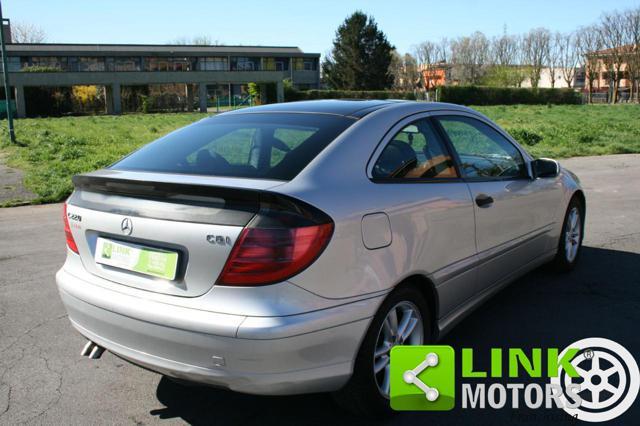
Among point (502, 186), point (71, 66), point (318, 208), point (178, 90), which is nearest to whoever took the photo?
point (318, 208)

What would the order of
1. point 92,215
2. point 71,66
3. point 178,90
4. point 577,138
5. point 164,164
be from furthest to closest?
point 71,66
point 178,90
point 577,138
point 164,164
point 92,215

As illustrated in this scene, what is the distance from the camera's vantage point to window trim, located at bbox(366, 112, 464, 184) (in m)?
3.01

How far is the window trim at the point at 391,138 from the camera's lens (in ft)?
9.87

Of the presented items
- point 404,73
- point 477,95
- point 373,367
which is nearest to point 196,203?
point 373,367

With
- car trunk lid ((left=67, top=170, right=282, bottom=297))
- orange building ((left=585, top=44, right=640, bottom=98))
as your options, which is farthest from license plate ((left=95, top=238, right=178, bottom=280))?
orange building ((left=585, top=44, right=640, bottom=98))

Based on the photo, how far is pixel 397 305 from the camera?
2926 millimetres

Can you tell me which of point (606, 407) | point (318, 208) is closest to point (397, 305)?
point (318, 208)

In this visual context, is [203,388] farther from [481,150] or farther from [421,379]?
[481,150]

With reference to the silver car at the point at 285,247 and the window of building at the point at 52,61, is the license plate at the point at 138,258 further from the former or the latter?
the window of building at the point at 52,61

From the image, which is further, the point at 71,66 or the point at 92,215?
the point at 71,66

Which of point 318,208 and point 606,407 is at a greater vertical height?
point 318,208

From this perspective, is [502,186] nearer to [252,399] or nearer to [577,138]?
[252,399]

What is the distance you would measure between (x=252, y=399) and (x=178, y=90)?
59750 millimetres

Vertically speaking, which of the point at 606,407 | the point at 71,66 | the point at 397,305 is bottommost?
the point at 606,407
